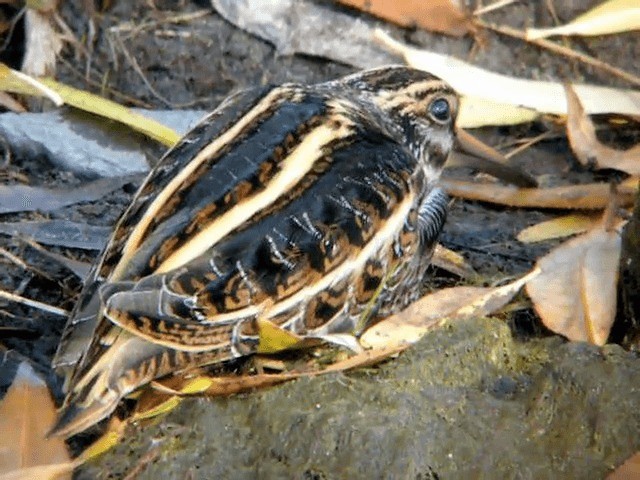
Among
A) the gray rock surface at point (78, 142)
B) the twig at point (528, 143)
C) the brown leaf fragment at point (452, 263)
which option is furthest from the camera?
the twig at point (528, 143)

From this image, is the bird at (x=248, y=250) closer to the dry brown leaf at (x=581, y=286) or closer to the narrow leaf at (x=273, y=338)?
the narrow leaf at (x=273, y=338)

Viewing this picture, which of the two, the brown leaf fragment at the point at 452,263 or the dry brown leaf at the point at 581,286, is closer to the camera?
the dry brown leaf at the point at 581,286

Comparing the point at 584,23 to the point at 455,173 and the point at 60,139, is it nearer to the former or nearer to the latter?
the point at 455,173

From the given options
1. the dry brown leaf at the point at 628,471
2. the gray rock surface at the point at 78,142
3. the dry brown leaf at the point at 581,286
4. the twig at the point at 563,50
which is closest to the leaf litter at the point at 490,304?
the dry brown leaf at the point at 581,286

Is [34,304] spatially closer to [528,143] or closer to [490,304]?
[490,304]

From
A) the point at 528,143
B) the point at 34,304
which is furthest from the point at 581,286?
the point at 34,304

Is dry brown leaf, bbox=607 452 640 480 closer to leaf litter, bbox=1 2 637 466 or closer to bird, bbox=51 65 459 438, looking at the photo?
leaf litter, bbox=1 2 637 466

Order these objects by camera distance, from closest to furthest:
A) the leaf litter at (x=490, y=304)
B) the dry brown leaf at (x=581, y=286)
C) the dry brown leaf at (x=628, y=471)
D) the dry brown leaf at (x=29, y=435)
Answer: the dry brown leaf at (x=628, y=471)
the dry brown leaf at (x=29, y=435)
the leaf litter at (x=490, y=304)
the dry brown leaf at (x=581, y=286)

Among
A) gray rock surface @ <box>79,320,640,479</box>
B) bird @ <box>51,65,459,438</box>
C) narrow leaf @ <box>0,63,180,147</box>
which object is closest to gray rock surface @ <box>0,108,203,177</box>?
narrow leaf @ <box>0,63,180,147</box>
